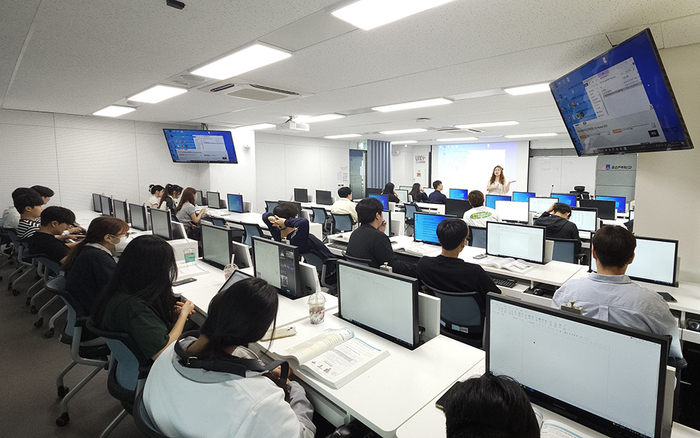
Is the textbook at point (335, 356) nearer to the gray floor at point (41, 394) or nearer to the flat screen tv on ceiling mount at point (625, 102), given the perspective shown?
the gray floor at point (41, 394)

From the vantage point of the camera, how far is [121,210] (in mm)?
6098

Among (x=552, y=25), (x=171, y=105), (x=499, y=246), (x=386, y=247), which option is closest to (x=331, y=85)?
(x=386, y=247)

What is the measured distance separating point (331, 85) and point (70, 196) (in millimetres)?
6039

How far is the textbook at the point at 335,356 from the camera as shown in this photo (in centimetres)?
155

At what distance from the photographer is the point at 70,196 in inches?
266

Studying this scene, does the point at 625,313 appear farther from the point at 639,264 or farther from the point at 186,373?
the point at 186,373

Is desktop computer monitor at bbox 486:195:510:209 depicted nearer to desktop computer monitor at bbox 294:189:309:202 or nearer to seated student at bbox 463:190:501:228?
seated student at bbox 463:190:501:228

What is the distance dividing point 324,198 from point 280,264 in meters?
6.61

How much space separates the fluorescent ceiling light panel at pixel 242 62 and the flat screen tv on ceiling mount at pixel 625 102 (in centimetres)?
225

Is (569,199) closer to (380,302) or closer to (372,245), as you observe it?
(372,245)

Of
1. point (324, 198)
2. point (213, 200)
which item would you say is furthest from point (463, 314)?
point (324, 198)

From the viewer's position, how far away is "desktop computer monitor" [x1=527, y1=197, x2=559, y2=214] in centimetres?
618

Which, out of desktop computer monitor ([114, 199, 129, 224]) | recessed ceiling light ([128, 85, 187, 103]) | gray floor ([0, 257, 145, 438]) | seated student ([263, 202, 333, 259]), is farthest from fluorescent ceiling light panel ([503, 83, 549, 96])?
desktop computer monitor ([114, 199, 129, 224])

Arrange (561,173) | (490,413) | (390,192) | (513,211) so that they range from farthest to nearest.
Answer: (561,173)
(390,192)
(513,211)
(490,413)
